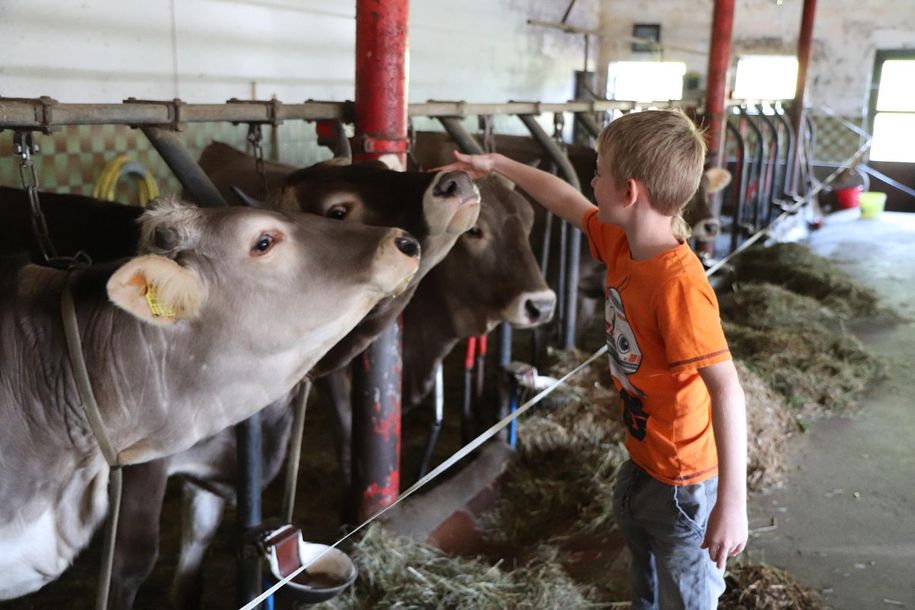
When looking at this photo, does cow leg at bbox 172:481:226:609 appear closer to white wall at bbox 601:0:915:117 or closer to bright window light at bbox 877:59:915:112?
white wall at bbox 601:0:915:117

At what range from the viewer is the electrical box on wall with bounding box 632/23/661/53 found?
13.2 metres

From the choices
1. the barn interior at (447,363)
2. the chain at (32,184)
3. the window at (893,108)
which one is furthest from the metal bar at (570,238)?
the window at (893,108)

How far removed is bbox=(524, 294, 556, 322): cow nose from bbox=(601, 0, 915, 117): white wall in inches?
399

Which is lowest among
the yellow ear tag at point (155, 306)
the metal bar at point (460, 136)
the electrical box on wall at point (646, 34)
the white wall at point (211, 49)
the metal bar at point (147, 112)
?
the yellow ear tag at point (155, 306)

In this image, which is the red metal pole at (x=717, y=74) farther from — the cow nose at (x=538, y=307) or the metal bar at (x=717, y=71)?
the cow nose at (x=538, y=307)

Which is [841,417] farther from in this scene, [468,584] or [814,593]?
[468,584]

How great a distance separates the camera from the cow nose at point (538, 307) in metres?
3.54

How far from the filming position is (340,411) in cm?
355

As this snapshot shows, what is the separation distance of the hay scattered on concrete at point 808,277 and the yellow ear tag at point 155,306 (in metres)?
6.21

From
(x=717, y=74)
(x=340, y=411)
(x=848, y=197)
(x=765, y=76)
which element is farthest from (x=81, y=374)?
(x=765, y=76)

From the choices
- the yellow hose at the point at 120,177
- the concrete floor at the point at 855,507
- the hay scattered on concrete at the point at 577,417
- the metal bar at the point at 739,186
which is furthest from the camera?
the metal bar at the point at 739,186

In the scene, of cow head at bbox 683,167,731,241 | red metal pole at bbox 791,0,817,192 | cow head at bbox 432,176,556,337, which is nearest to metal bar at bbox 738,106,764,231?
red metal pole at bbox 791,0,817,192

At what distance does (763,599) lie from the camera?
9.50ft

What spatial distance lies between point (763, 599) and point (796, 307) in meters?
4.20
